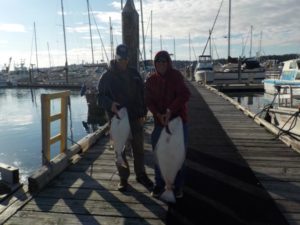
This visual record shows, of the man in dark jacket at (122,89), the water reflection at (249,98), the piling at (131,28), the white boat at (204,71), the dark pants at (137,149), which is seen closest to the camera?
the man in dark jacket at (122,89)

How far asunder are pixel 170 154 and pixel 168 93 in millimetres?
747

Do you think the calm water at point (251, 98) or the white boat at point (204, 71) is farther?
the white boat at point (204, 71)

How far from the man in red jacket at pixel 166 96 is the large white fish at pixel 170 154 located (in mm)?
142

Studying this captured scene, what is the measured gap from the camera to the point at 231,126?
9.96 m

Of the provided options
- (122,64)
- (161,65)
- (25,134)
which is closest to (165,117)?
(161,65)

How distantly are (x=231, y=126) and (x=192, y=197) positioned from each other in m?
5.70

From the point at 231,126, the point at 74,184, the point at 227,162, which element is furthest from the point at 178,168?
the point at 231,126

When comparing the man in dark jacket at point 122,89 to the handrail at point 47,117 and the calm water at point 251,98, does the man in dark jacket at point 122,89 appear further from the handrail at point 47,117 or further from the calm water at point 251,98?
the calm water at point 251,98

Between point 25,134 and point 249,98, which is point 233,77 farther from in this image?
point 25,134

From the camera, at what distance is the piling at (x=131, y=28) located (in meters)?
7.45

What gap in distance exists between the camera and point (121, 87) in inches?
188

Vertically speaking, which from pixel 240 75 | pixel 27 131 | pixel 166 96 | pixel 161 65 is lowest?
pixel 27 131

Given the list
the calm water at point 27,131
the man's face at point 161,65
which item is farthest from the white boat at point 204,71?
the man's face at point 161,65

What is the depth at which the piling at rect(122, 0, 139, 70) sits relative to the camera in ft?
24.5
